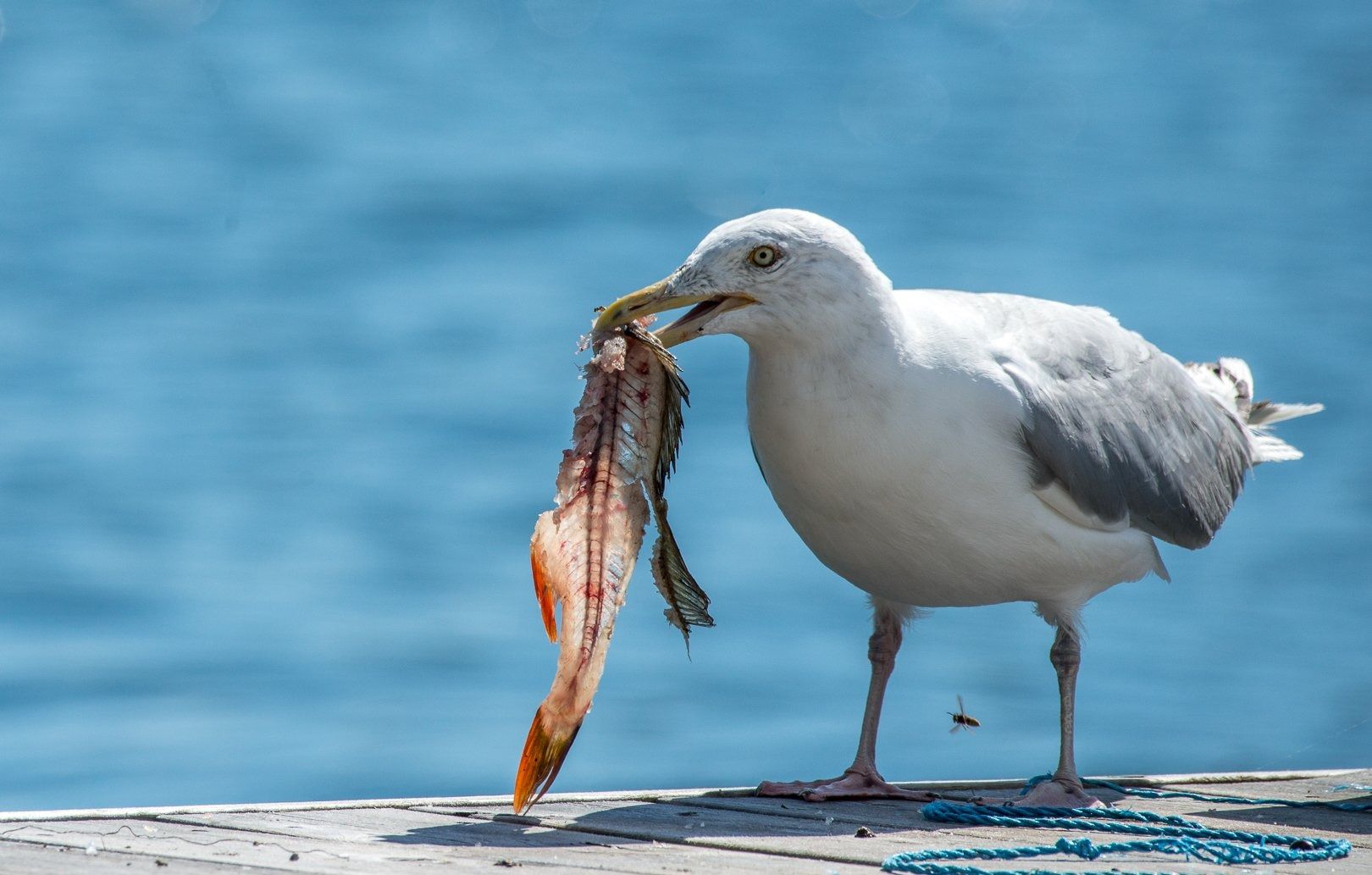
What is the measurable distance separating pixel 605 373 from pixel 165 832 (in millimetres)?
1416

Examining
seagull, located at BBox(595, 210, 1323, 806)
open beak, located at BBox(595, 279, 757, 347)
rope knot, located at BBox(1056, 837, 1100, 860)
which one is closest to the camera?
rope knot, located at BBox(1056, 837, 1100, 860)

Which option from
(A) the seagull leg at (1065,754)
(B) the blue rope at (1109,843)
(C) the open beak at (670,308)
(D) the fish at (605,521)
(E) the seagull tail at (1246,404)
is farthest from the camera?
(E) the seagull tail at (1246,404)

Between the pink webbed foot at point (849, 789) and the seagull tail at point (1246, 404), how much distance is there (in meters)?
1.86

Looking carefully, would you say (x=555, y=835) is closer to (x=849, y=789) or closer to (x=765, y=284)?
(x=849, y=789)

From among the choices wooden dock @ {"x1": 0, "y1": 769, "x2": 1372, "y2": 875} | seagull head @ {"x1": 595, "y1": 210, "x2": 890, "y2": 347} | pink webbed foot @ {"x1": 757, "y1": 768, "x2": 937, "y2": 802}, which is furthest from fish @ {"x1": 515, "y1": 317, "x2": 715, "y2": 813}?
pink webbed foot @ {"x1": 757, "y1": 768, "x2": 937, "y2": 802}

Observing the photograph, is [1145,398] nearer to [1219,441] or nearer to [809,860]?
[1219,441]

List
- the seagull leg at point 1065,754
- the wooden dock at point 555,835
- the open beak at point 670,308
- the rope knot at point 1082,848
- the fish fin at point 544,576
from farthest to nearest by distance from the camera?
the seagull leg at point 1065,754, the open beak at point 670,308, the fish fin at point 544,576, the rope knot at point 1082,848, the wooden dock at point 555,835

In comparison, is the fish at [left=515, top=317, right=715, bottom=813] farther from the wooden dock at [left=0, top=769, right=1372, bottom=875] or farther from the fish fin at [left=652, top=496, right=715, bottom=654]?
the wooden dock at [left=0, top=769, right=1372, bottom=875]

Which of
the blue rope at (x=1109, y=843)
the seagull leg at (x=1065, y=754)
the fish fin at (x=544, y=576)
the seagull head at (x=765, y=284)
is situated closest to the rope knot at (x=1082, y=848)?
the blue rope at (x=1109, y=843)

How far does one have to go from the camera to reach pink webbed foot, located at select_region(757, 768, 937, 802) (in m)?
4.40

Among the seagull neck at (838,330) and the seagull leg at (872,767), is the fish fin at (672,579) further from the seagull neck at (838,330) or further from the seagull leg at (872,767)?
the seagull leg at (872,767)

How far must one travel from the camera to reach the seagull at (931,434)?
4102mm

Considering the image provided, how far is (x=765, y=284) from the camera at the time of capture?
4.07 m

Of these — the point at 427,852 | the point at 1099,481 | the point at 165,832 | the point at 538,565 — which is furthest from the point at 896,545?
the point at 165,832
